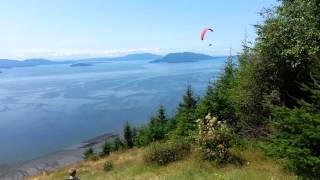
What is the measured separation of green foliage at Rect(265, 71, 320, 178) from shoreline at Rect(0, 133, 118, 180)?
4637cm

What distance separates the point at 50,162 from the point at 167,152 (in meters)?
47.1

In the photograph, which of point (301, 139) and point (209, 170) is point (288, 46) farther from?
point (301, 139)

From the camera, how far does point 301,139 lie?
14.5m

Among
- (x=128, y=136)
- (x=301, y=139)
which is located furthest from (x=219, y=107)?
(x=128, y=136)

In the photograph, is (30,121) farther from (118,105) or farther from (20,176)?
(20,176)

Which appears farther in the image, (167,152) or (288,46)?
(167,152)

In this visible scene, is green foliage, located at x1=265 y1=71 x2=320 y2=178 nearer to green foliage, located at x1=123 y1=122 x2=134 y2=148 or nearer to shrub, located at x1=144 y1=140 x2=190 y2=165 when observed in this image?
shrub, located at x1=144 y1=140 x2=190 y2=165

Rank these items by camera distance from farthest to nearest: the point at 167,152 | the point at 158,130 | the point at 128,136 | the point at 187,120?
1. the point at 128,136
2. the point at 158,130
3. the point at 187,120
4. the point at 167,152

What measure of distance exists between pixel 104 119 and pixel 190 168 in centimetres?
8142

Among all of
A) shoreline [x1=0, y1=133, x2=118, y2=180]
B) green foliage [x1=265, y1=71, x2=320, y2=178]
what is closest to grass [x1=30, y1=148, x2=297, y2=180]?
green foliage [x1=265, y1=71, x2=320, y2=178]

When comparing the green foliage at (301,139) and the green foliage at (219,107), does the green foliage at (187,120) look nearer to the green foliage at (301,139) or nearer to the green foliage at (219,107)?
the green foliage at (219,107)

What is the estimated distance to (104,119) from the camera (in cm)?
9994

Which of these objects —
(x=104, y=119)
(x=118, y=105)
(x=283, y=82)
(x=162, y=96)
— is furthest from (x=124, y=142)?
(x=162, y=96)

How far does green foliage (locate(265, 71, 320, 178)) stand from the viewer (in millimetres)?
13922
